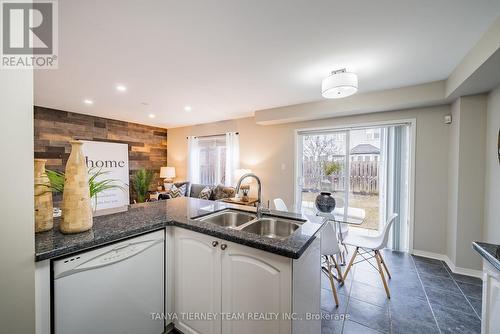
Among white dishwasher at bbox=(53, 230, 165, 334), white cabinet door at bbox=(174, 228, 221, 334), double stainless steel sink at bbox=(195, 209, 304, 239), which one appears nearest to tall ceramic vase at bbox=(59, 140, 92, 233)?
white dishwasher at bbox=(53, 230, 165, 334)

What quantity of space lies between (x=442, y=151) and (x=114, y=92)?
498cm

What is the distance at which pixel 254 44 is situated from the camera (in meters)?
1.74

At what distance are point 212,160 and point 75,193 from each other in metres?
4.09

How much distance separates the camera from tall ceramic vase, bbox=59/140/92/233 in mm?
1039

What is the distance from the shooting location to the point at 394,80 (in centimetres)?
242

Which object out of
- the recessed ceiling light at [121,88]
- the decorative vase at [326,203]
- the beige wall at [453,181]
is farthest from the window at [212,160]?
the beige wall at [453,181]

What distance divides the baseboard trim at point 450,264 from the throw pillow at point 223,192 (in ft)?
10.8

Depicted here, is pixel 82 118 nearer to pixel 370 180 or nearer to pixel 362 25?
pixel 362 25

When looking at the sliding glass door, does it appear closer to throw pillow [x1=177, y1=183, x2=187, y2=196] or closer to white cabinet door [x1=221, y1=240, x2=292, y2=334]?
white cabinet door [x1=221, y1=240, x2=292, y2=334]

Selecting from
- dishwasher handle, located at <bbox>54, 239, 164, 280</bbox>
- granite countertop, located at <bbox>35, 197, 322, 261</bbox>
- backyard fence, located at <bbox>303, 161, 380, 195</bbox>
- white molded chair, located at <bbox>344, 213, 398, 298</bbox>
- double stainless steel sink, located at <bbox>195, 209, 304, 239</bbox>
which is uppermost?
backyard fence, located at <bbox>303, 161, 380, 195</bbox>

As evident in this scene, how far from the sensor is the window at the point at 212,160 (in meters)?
4.94

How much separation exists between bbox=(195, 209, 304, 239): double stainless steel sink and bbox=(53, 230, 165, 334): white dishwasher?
456 millimetres

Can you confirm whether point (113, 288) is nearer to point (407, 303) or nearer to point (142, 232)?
point (142, 232)

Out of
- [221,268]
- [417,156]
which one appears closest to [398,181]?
[417,156]
